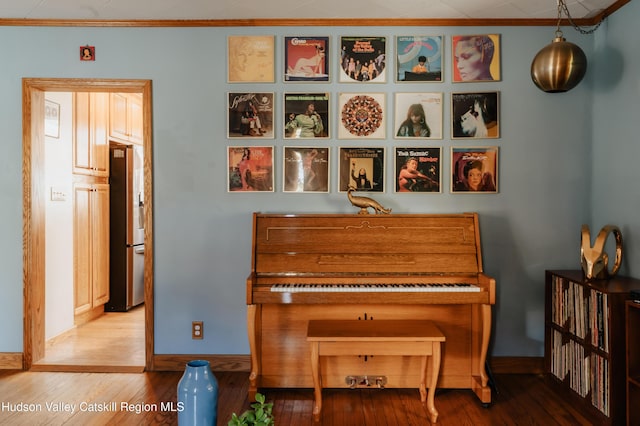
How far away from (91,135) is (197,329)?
2499 millimetres

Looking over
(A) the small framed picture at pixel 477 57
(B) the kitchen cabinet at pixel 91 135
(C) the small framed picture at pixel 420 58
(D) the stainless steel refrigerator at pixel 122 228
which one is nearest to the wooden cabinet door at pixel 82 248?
(B) the kitchen cabinet at pixel 91 135

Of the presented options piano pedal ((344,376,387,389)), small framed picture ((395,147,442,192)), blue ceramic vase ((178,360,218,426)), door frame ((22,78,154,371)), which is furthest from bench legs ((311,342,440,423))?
door frame ((22,78,154,371))

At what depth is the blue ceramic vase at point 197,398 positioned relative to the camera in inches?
62.8

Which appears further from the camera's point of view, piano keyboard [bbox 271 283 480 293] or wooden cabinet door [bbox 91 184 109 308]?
wooden cabinet door [bbox 91 184 109 308]

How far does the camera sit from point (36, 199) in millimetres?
3455

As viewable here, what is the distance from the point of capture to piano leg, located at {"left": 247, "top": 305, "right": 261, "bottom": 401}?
277cm

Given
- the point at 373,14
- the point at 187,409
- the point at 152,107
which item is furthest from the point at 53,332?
the point at 373,14

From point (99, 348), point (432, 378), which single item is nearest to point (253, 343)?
point (432, 378)

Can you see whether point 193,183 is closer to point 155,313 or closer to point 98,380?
point 155,313

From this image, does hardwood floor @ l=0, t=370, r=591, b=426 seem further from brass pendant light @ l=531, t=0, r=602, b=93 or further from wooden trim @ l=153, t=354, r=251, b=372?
brass pendant light @ l=531, t=0, r=602, b=93

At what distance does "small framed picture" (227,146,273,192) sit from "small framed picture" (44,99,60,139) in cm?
166

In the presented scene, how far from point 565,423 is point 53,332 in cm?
388

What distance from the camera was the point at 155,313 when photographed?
340 cm

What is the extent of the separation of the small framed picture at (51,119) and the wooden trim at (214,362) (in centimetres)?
208
